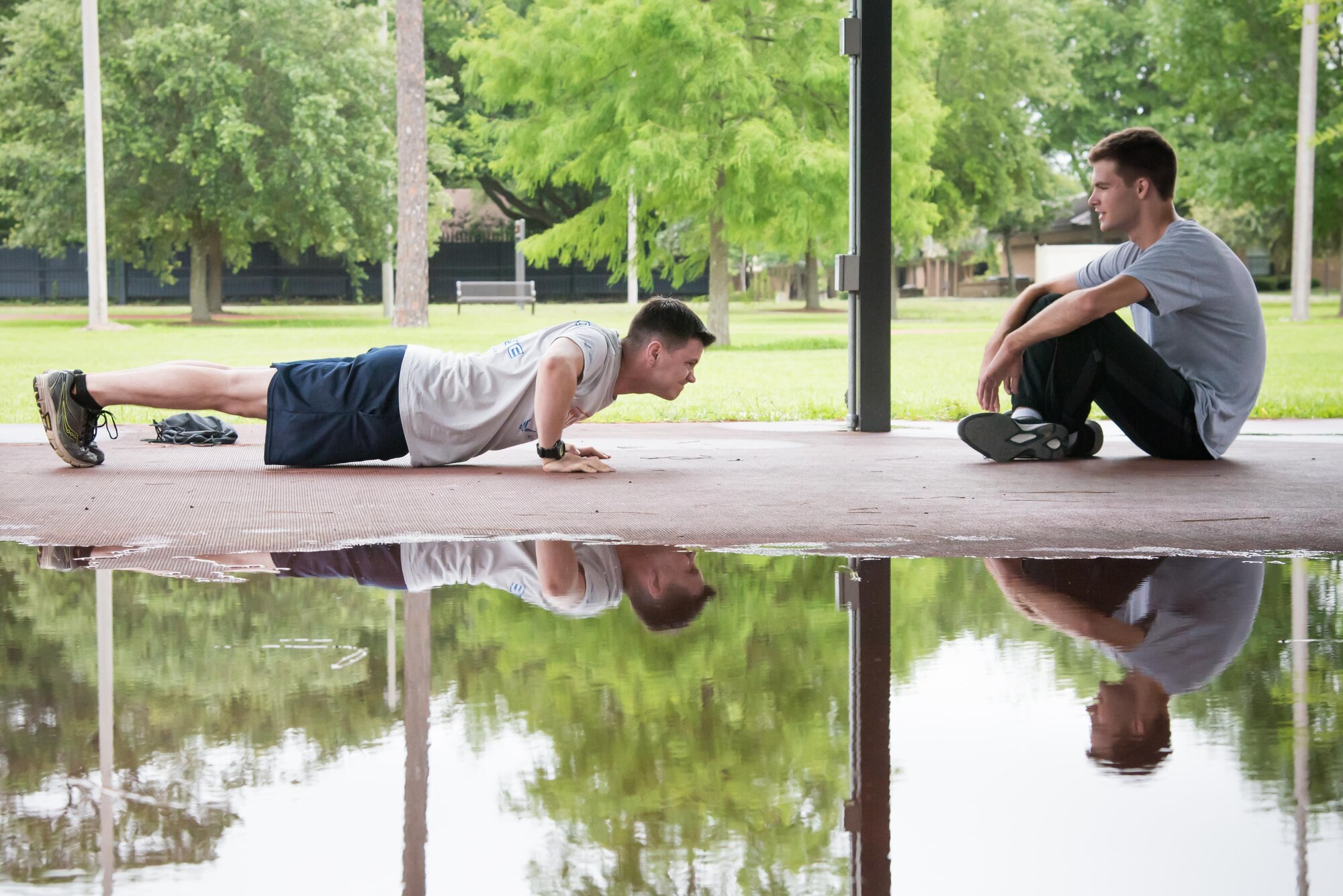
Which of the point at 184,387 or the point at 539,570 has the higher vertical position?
the point at 184,387

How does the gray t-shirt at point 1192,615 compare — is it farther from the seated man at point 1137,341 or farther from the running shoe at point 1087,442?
the running shoe at point 1087,442

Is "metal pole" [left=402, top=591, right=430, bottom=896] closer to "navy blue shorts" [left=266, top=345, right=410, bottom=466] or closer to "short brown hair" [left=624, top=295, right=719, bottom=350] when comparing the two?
"short brown hair" [left=624, top=295, right=719, bottom=350]

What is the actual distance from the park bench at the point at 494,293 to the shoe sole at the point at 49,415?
48.3 feet

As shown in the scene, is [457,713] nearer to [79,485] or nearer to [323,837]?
[323,837]

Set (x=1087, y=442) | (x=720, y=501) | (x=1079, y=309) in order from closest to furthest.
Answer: (x=720, y=501)
(x=1079, y=309)
(x=1087, y=442)

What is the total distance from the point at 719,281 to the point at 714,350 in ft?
3.60

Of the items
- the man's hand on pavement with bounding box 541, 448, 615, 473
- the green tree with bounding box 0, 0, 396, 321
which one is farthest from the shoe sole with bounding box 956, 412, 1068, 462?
the green tree with bounding box 0, 0, 396, 321

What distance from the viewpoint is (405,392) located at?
385 cm

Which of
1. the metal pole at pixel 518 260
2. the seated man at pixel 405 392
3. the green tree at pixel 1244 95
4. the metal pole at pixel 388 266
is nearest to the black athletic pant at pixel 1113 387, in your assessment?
the seated man at pixel 405 392

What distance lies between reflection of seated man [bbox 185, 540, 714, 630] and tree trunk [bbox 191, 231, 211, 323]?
15713 millimetres

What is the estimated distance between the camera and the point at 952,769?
139cm

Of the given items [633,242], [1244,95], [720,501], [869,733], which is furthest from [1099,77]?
[869,733]

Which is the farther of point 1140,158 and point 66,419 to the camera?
point 1140,158

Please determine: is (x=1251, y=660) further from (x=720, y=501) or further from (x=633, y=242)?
(x=633, y=242)
